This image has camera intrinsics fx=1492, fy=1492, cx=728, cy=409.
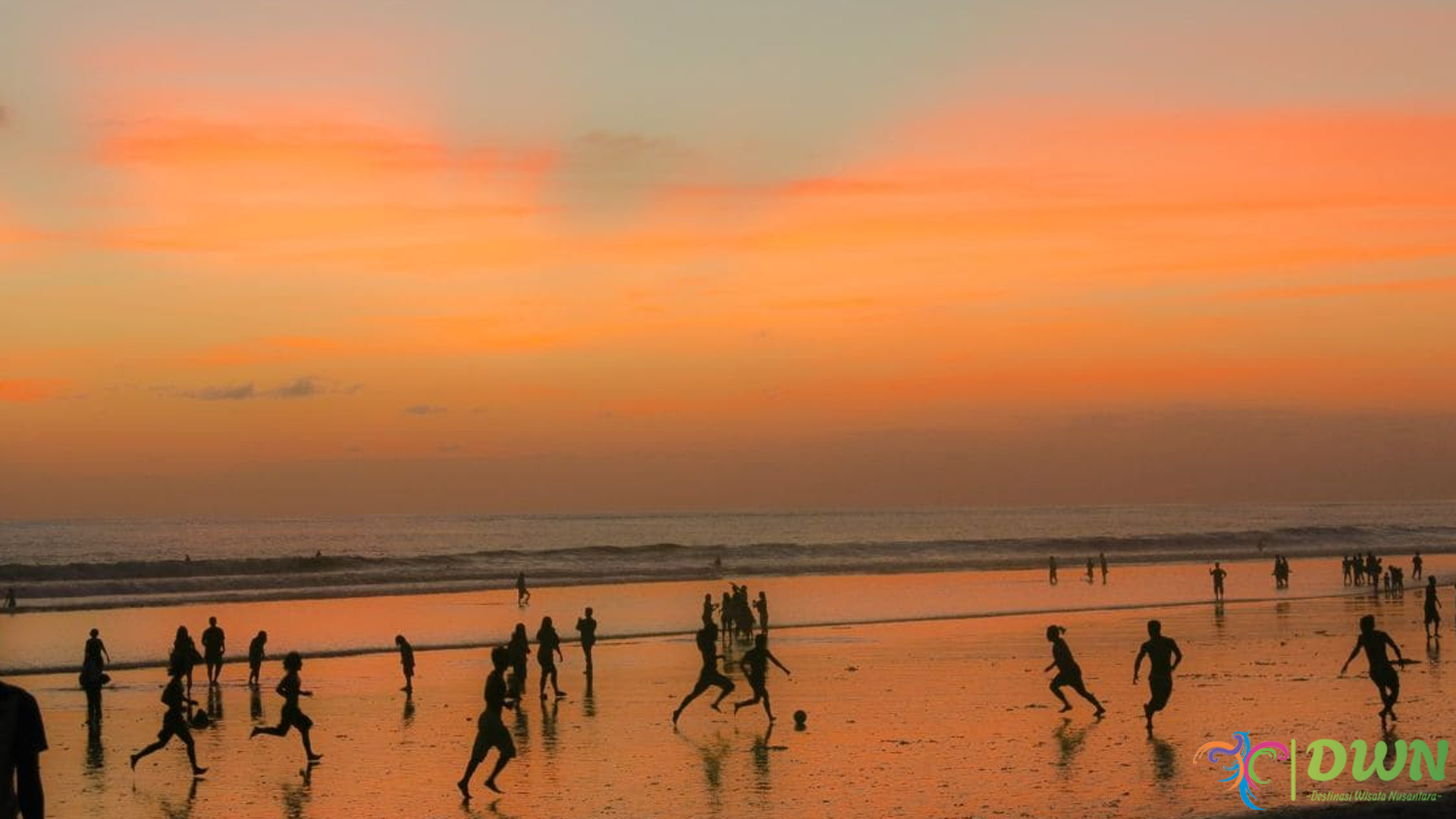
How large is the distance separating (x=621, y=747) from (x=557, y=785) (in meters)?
3.06

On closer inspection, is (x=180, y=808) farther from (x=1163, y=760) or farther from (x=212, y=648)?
(x=212, y=648)

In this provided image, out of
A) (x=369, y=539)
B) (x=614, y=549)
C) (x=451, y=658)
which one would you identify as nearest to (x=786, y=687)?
(x=451, y=658)

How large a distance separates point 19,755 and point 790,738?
51.1 feet

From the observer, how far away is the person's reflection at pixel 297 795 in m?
17.1

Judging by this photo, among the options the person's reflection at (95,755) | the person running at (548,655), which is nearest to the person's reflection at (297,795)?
the person's reflection at (95,755)

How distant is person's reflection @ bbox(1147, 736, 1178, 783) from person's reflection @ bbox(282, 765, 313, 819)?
32.9ft

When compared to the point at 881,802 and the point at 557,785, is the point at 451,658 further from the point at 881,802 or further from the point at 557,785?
the point at 881,802

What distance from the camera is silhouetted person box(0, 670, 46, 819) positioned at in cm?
726

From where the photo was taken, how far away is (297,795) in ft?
59.5

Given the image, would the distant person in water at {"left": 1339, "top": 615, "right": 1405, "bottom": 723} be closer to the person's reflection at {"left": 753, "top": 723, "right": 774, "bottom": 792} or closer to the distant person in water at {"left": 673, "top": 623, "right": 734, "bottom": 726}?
the person's reflection at {"left": 753, "top": 723, "right": 774, "bottom": 792}

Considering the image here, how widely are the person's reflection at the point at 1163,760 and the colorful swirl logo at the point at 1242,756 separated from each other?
0.33m

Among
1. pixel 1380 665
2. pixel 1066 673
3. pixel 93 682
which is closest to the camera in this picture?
pixel 1380 665

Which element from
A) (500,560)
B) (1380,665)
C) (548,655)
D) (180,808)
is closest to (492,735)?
(180,808)

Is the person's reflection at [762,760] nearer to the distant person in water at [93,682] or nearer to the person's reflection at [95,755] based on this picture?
the person's reflection at [95,755]
